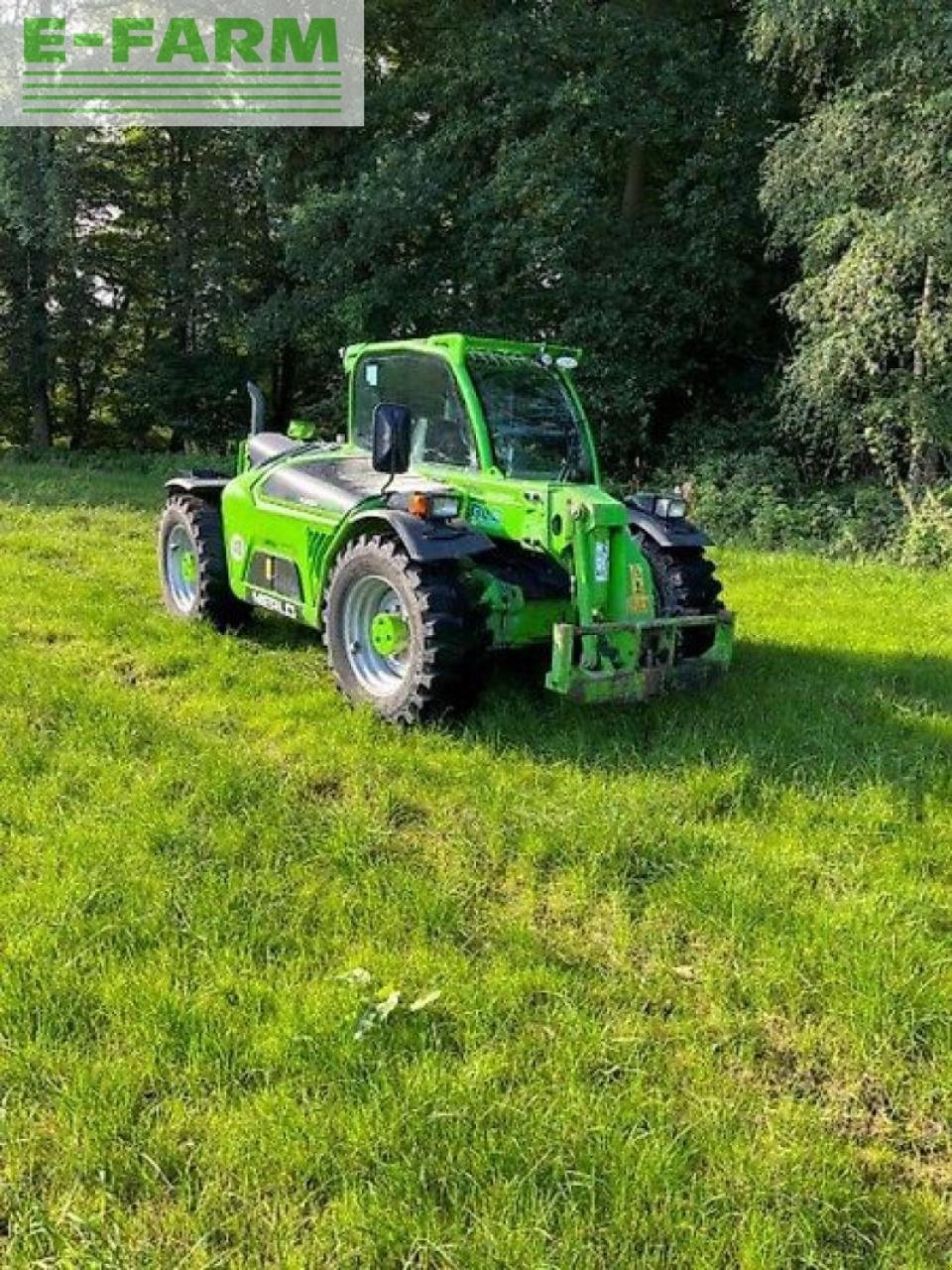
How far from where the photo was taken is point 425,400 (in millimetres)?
5492

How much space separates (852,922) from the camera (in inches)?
128

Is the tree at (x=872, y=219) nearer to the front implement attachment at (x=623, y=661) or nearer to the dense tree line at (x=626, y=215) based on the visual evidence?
the dense tree line at (x=626, y=215)

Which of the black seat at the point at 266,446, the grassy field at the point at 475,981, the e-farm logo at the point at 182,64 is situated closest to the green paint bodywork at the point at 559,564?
the grassy field at the point at 475,981

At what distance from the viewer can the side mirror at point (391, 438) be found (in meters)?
4.77

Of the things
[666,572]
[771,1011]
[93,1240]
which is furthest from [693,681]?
[93,1240]

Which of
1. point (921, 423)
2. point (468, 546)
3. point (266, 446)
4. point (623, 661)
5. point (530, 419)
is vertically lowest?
point (623, 661)

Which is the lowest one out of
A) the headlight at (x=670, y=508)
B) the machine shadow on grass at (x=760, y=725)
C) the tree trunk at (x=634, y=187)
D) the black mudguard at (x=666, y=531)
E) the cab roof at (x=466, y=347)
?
the machine shadow on grass at (x=760, y=725)

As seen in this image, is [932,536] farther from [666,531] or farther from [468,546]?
[468,546]

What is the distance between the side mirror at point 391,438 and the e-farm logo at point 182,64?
13062 mm

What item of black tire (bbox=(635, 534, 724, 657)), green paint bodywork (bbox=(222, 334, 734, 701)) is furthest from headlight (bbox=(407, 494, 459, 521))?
black tire (bbox=(635, 534, 724, 657))

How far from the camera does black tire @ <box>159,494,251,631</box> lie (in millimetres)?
6508

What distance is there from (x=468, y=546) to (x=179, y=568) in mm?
2972

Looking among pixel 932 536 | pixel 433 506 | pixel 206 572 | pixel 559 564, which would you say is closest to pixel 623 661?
pixel 559 564

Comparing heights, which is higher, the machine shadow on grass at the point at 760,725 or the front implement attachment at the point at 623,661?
the front implement attachment at the point at 623,661
